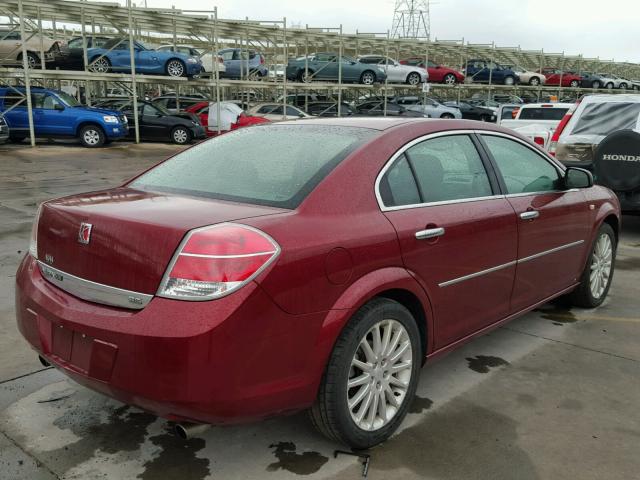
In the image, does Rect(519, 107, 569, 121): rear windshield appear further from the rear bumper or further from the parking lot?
the rear bumper

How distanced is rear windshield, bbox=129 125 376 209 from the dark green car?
25.5 metres

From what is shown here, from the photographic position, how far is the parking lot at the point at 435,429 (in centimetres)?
274

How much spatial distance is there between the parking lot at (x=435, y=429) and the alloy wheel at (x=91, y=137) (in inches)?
632

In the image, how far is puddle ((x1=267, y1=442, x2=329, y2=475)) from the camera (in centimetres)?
273

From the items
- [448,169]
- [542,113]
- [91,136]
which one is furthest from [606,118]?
[91,136]

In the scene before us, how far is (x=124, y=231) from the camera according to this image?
2.48 m

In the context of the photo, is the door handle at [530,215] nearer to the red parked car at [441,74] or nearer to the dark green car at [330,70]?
the dark green car at [330,70]

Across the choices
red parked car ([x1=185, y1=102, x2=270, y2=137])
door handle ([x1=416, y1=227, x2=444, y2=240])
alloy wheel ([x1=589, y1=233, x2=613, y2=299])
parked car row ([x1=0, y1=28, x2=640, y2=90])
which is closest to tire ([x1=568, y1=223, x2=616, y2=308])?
alloy wheel ([x1=589, y1=233, x2=613, y2=299])

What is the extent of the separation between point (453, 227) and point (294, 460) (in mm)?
1423

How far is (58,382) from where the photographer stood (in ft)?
11.6

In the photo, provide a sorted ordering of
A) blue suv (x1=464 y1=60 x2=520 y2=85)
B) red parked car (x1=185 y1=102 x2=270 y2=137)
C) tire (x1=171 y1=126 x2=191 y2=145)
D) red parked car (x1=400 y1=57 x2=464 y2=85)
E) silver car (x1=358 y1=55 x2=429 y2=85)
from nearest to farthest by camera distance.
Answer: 1. red parked car (x1=185 y1=102 x2=270 y2=137)
2. tire (x1=171 y1=126 x2=191 y2=145)
3. silver car (x1=358 y1=55 x2=429 y2=85)
4. red parked car (x1=400 y1=57 x2=464 y2=85)
5. blue suv (x1=464 y1=60 x2=520 y2=85)

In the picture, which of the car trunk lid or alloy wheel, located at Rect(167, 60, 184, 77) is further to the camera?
alloy wheel, located at Rect(167, 60, 184, 77)

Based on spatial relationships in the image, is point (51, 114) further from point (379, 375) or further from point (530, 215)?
point (379, 375)

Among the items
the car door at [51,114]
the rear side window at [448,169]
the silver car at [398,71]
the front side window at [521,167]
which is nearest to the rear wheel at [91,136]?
the car door at [51,114]
